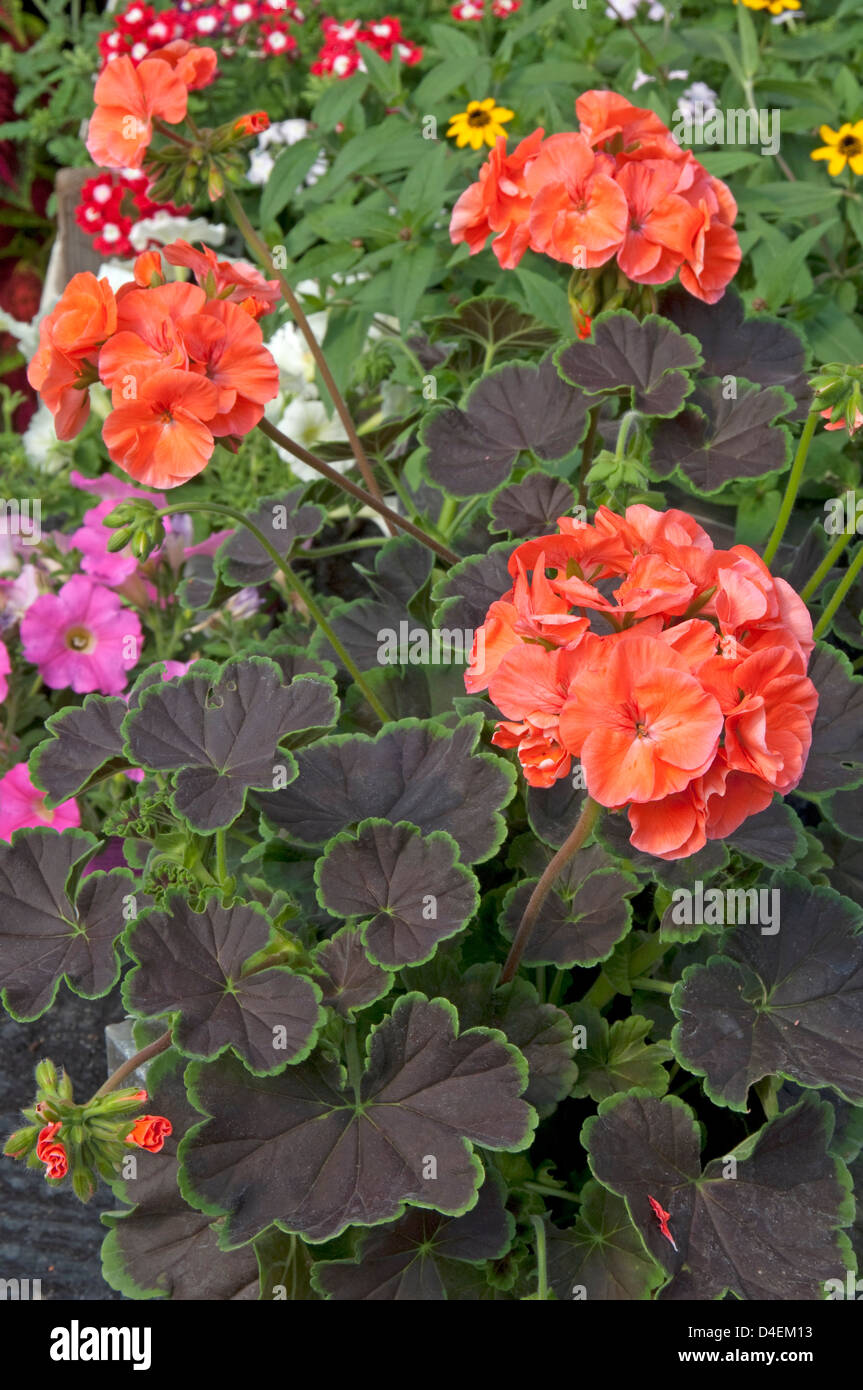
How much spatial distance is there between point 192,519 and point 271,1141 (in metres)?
1.55

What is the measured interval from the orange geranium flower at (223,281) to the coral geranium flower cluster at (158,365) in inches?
1.2

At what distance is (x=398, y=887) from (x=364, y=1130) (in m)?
0.21

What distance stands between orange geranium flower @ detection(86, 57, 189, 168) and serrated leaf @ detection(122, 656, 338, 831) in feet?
1.77

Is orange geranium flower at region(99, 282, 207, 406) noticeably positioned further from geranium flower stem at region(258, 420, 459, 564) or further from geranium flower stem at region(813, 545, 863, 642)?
geranium flower stem at region(813, 545, 863, 642)

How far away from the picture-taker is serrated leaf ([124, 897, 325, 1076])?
41.4 inches

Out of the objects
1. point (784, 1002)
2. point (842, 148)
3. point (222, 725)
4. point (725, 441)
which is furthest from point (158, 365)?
point (842, 148)

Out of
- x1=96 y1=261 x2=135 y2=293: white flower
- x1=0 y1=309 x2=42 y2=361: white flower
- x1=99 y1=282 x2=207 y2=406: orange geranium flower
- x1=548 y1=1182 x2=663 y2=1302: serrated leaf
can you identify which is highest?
x1=99 y1=282 x2=207 y2=406: orange geranium flower

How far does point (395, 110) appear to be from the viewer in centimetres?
242

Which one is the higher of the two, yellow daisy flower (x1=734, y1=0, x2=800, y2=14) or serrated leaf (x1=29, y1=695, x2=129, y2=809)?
yellow daisy flower (x1=734, y1=0, x2=800, y2=14)

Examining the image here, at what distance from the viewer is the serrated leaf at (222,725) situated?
3.85 ft

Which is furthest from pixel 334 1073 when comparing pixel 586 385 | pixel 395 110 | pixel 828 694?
pixel 395 110

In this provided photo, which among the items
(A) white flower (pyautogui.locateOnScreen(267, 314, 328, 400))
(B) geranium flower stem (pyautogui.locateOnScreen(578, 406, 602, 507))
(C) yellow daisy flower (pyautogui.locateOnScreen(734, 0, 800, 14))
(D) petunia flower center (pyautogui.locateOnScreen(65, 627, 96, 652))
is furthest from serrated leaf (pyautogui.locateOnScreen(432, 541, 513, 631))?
(C) yellow daisy flower (pyautogui.locateOnScreen(734, 0, 800, 14))

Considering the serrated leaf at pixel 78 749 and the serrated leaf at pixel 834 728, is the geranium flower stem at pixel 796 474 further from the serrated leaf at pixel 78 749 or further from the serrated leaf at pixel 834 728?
the serrated leaf at pixel 78 749
